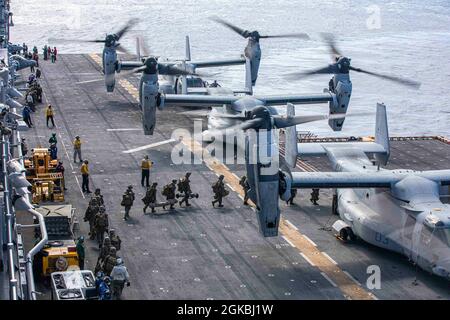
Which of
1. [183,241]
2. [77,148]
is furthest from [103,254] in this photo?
[77,148]

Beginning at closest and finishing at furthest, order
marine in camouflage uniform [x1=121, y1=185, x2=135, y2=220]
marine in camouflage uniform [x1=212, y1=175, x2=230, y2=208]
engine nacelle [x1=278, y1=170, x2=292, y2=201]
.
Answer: engine nacelle [x1=278, y1=170, x2=292, y2=201], marine in camouflage uniform [x1=121, y1=185, x2=135, y2=220], marine in camouflage uniform [x1=212, y1=175, x2=230, y2=208]

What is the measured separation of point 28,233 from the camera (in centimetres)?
3531

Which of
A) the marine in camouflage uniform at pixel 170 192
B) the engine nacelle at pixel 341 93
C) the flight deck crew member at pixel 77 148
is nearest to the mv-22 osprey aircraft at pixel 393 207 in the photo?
the marine in camouflage uniform at pixel 170 192

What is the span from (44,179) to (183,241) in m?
8.97

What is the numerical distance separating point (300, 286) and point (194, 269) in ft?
14.2

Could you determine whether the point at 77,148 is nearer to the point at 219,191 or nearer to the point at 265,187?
the point at 219,191

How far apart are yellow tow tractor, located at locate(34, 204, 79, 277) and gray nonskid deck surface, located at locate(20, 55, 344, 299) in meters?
1.30

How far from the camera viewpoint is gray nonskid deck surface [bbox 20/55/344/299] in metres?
32.3

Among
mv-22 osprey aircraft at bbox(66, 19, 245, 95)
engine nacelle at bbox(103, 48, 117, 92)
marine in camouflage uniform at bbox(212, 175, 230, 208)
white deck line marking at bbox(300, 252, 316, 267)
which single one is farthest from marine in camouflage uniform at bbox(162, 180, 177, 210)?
engine nacelle at bbox(103, 48, 117, 92)

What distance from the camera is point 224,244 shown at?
37.0 meters

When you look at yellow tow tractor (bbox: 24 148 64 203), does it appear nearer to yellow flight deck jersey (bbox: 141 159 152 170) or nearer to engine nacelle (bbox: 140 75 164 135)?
yellow flight deck jersey (bbox: 141 159 152 170)

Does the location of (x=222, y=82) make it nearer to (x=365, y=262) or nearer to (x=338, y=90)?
(x=338, y=90)

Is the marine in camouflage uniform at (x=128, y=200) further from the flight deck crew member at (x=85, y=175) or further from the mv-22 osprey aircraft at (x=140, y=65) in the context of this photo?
Answer: the mv-22 osprey aircraft at (x=140, y=65)
